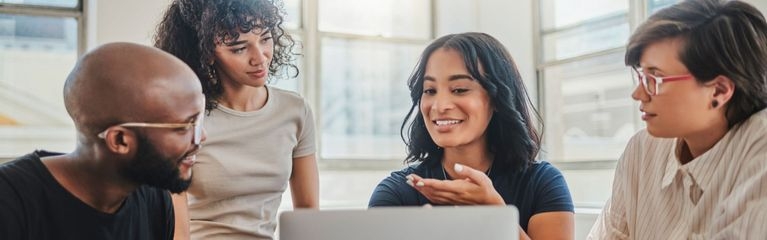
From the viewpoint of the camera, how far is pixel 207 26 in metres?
1.59

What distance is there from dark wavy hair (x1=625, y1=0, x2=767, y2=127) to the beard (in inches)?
34.5

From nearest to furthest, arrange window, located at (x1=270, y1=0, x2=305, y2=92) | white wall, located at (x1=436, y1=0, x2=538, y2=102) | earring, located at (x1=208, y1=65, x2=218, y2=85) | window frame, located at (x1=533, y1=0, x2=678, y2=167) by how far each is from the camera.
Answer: earring, located at (x1=208, y1=65, x2=218, y2=85)
window frame, located at (x1=533, y1=0, x2=678, y2=167)
window, located at (x1=270, y1=0, x2=305, y2=92)
white wall, located at (x1=436, y1=0, x2=538, y2=102)

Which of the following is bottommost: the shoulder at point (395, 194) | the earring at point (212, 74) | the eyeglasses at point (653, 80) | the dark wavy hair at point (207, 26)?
the shoulder at point (395, 194)

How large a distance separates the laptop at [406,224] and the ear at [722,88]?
2.16 feet

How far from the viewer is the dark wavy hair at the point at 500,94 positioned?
148cm

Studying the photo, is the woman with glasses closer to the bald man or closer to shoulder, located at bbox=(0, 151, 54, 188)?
the bald man

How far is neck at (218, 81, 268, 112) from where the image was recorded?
1646 mm

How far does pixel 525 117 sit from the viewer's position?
1549mm

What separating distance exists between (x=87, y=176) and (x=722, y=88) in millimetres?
1081

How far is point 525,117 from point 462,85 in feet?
0.61

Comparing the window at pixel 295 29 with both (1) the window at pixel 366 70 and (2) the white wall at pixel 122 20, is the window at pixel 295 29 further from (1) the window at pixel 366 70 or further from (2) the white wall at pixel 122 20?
(2) the white wall at pixel 122 20

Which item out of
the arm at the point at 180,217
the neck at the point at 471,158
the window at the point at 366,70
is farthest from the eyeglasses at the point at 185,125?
the window at the point at 366,70

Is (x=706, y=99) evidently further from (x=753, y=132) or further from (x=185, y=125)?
(x=185, y=125)

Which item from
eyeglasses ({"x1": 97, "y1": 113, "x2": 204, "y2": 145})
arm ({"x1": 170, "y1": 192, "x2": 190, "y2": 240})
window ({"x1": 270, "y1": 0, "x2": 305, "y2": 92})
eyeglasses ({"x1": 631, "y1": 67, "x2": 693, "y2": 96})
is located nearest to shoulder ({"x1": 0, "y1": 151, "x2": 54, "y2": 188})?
eyeglasses ({"x1": 97, "y1": 113, "x2": 204, "y2": 145})
